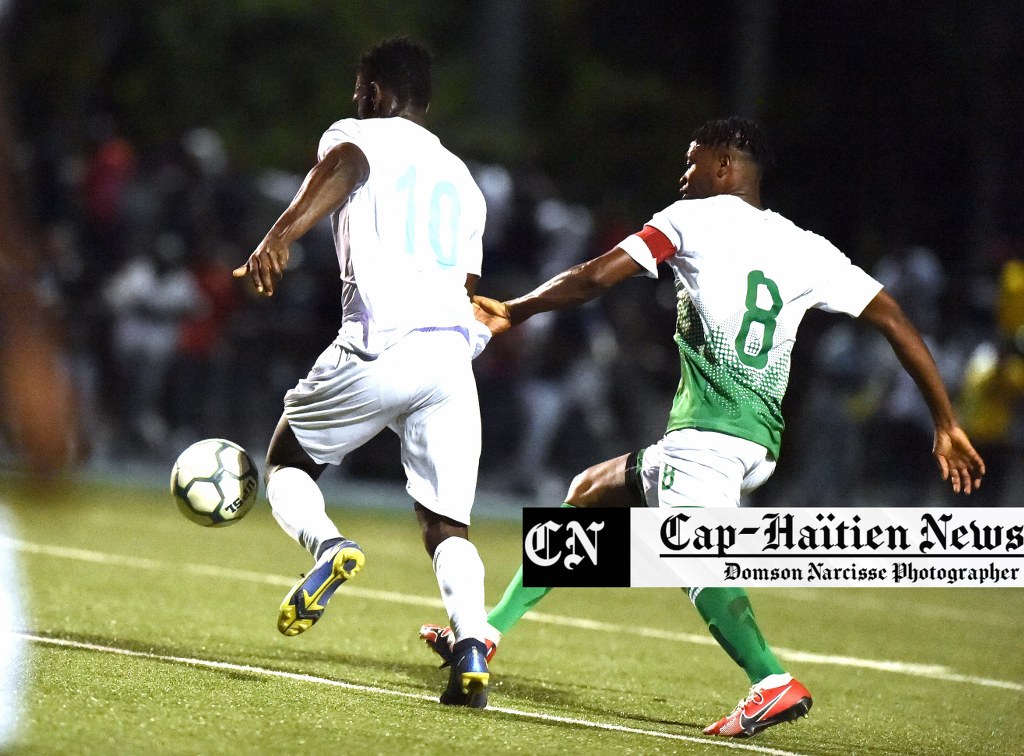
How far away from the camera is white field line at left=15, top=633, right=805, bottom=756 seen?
611 centimetres

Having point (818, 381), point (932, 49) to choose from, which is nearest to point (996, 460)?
point (818, 381)

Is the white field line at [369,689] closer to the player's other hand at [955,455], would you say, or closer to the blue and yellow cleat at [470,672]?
the blue and yellow cleat at [470,672]

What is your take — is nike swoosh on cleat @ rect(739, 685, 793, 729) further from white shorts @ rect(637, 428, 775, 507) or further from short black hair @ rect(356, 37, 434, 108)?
short black hair @ rect(356, 37, 434, 108)

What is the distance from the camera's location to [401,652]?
791cm

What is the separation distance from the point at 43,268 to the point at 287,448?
12.0 m

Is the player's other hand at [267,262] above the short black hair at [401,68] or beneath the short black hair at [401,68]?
beneath

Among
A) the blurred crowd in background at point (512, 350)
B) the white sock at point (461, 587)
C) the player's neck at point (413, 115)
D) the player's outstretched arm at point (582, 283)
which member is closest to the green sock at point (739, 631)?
the white sock at point (461, 587)

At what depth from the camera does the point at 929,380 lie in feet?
21.4

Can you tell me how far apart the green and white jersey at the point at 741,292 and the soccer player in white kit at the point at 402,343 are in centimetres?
72

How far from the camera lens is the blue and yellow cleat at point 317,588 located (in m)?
6.17

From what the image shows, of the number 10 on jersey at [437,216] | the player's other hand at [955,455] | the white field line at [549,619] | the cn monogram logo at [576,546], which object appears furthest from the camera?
the white field line at [549,619]

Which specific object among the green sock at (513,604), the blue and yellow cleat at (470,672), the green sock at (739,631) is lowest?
the blue and yellow cleat at (470,672)

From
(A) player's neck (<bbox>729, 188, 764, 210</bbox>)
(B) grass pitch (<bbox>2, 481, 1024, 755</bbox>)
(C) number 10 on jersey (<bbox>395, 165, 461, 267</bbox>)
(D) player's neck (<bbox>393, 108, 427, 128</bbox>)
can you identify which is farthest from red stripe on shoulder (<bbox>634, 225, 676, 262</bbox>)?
(B) grass pitch (<bbox>2, 481, 1024, 755</bbox>)

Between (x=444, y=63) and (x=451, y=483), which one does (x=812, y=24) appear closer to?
(x=444, y=63)
